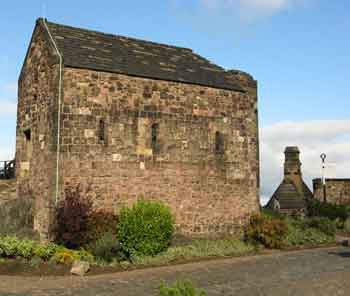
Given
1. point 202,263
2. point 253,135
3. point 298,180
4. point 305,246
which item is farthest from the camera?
point 298,180

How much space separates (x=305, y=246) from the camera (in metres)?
19.4

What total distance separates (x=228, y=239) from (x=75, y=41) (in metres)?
10.4

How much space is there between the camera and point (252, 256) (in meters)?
A: 17.0

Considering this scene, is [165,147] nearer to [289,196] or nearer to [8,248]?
[8,248]

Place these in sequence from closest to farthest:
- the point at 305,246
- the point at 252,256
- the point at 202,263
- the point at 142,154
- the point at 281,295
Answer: the point at 281,295 < the point at 202,263 < the point at 252,256 < the point at 142,154 < the point at 305,246

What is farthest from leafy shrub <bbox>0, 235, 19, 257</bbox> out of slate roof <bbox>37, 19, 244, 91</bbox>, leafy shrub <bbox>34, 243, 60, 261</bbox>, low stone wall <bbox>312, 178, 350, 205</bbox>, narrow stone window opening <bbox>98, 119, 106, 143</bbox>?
low stone wall <bbox>312, 178, 350, 205</bbox>

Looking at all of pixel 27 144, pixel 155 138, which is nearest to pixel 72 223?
pixel 155 138

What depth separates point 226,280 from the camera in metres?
12.3

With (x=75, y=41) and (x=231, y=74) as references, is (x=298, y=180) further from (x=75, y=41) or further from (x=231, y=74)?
(x=75, y=41)

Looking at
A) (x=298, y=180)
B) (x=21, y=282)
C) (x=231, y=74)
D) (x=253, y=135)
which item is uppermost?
(x=231, y=74)

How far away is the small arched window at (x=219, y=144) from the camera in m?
20.2

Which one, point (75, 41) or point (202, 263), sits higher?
point (75, 41)

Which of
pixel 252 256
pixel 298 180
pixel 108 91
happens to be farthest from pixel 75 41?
pixel 298 180

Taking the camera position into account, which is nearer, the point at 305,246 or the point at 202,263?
the point at 202,263
